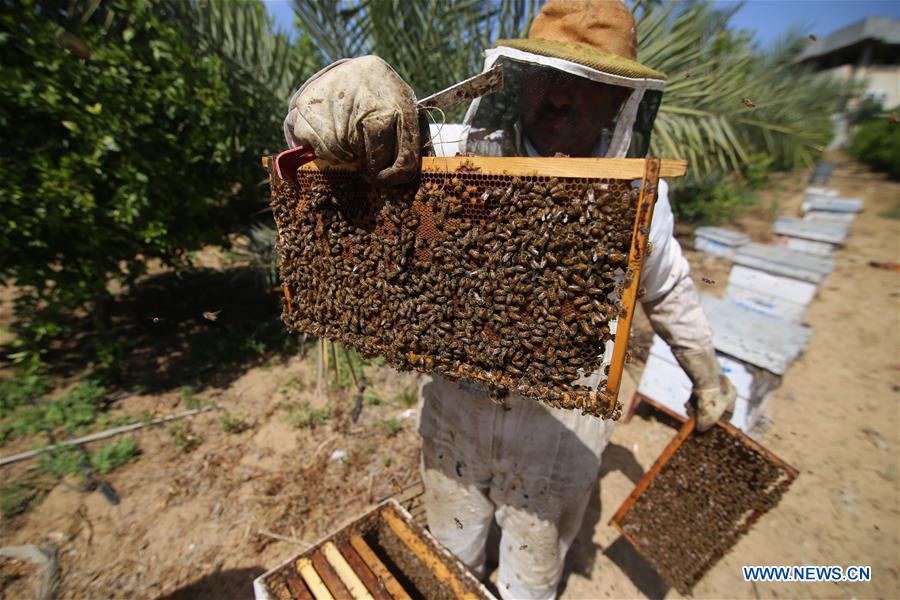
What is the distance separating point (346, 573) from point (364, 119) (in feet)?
8.75

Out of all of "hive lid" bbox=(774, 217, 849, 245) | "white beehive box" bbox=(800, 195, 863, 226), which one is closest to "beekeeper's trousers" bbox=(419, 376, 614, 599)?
"hive lid" bbox=(774, 217, 849, 245)

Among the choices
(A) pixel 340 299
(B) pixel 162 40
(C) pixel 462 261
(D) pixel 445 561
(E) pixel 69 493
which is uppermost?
(B) pixel 162 40

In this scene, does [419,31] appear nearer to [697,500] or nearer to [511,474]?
[511,474]

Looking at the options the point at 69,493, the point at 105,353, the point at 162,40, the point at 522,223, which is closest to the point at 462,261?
the point at 522,223

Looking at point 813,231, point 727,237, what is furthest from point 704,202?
point 727,237

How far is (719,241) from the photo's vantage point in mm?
9398

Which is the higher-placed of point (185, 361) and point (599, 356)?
point (599, 356)

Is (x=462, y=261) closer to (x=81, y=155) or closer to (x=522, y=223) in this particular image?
(x=522, y=223)

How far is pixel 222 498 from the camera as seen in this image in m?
3.91

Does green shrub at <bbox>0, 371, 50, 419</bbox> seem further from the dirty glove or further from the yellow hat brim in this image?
the dirty glove

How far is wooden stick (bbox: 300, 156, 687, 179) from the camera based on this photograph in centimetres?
139

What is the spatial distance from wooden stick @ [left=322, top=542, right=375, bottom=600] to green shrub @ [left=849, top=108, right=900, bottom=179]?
30.3 m

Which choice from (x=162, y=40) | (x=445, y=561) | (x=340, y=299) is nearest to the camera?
(x=340, y=299)

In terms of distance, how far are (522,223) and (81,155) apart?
5.24m
